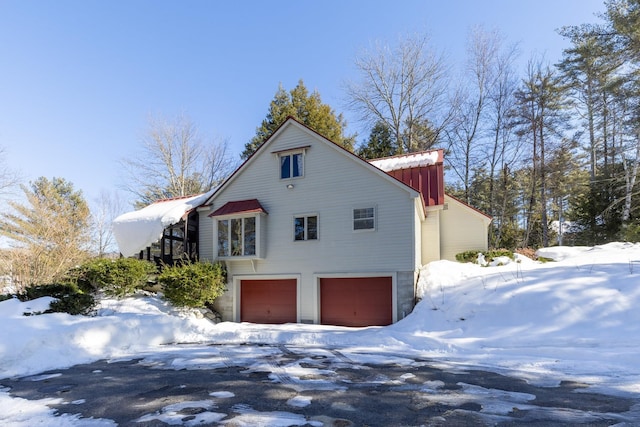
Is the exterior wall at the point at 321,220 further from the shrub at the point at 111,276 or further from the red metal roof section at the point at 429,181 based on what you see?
the red metal roof section at the point at 429,181

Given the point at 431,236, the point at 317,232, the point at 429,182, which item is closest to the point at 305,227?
the point at 317,232

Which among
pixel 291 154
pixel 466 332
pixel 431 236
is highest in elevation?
pixel 291 154

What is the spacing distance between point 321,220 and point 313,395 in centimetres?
871

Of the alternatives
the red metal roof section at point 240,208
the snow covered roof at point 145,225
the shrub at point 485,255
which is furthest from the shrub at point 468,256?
the snow covered roof at point 145,225

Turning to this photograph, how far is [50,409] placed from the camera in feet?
14.5

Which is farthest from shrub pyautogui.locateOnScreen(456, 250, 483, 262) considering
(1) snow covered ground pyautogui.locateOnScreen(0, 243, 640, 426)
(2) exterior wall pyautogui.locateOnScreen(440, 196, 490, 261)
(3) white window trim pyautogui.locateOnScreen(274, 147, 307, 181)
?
(3) white window trim pyautogui.locateOnScreen(274, 147, 307, 181)

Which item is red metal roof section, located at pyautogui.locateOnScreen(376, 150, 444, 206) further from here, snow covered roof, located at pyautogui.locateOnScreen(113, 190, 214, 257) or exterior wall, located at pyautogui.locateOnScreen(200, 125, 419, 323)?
snow covered roof, located at pyautogui.locateOnScreen(113, 190, 214, 257)

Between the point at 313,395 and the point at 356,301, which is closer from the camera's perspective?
the point at 313,395

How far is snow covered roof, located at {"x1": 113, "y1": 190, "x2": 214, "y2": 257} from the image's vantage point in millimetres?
14648

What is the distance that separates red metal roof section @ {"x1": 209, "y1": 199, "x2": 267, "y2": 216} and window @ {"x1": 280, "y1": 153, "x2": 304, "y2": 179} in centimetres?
152

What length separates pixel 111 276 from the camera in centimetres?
1255

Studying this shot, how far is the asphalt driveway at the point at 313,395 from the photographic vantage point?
383 cm

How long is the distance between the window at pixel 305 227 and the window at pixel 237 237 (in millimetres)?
1658

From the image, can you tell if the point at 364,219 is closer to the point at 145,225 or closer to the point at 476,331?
the point at 476,331
